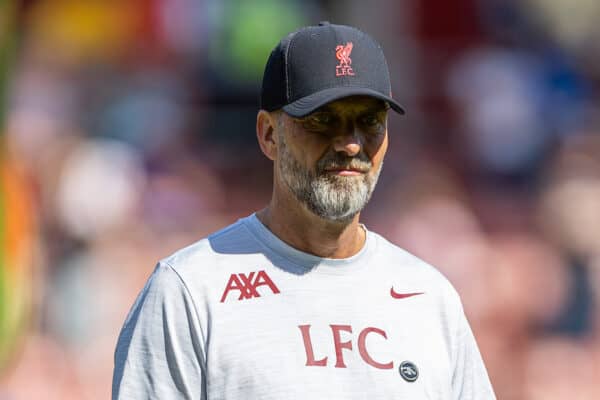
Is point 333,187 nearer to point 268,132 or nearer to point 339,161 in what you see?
point 339,161

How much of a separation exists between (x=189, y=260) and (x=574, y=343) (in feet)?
18.9

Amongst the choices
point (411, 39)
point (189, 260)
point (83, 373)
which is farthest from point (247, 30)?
point (189, 260)

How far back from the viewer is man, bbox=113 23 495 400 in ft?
9.60

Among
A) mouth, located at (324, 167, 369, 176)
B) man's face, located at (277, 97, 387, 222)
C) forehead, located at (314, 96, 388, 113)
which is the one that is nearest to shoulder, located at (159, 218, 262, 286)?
man's face, located at (277, 97, 387, 222)

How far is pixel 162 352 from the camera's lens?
2.91m

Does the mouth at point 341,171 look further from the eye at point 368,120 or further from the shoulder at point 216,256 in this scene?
the shoulder at point 216,256

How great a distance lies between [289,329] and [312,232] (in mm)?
318

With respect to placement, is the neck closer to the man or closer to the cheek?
the man

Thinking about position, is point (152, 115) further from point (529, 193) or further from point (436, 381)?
Result: point (436, 381)

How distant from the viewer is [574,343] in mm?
8289

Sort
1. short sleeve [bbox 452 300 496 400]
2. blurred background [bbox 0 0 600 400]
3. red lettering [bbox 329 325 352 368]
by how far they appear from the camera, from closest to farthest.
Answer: red lettering [bbox 329 325 352 368] → short sleeve [bbox 452 300 496 400] → blurred background [bbox 0 0 600 400]

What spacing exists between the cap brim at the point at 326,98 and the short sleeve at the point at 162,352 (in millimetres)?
575

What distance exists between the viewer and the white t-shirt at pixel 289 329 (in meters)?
2.91

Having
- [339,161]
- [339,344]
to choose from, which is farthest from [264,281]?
[339,161]
